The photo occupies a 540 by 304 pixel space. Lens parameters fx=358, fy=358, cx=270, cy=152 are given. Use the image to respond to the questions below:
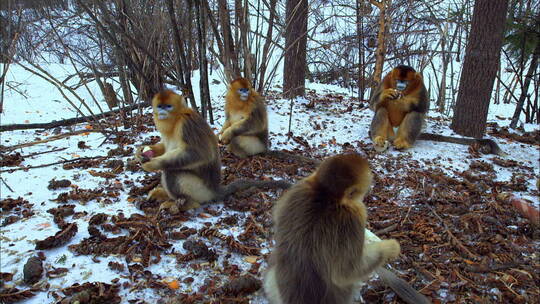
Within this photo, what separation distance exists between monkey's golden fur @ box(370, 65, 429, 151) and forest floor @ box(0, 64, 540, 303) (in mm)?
256

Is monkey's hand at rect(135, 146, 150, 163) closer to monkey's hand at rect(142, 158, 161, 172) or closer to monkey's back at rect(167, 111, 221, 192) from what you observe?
monkey's hand at rect(142, 158, 161, 172)

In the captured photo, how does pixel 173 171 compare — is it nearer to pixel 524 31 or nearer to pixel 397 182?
pixel 397 182

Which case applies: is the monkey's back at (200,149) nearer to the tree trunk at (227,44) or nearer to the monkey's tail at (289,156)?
the monkey's tail at (289,156)

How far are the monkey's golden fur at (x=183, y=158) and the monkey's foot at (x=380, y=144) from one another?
7.92 ft

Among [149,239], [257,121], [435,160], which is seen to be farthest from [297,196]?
[435,160]

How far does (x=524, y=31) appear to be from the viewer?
206 inches

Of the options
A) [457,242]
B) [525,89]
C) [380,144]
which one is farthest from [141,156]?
[525,89]

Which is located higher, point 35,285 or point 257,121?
point 257,121

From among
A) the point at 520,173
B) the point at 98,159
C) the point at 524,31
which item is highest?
the point at 524,31

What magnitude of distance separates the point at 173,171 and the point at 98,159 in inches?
51.0

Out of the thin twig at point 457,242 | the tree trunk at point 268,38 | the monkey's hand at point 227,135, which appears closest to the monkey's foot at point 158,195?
the monkey's hand at point 227,135

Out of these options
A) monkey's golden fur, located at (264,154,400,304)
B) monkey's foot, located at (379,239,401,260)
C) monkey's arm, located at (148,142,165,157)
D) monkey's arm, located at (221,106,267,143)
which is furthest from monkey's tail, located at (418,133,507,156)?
monkey's golden fur, located at (264,154,400,304)

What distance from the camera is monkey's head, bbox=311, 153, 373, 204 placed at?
1.59m

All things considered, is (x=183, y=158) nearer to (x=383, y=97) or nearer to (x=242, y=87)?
(x=242, y=87)
